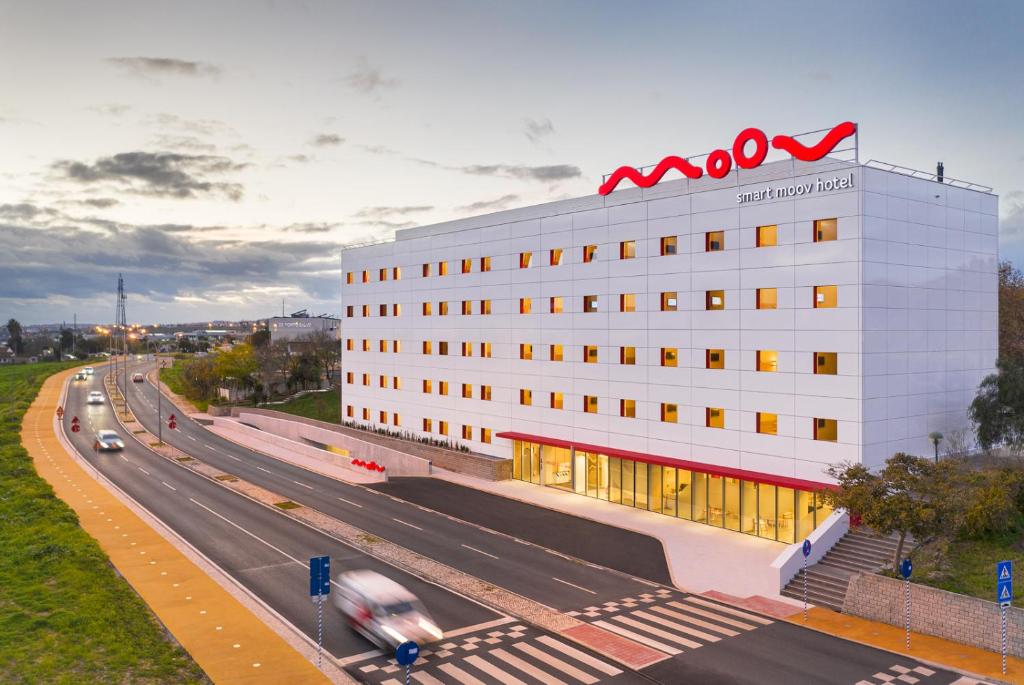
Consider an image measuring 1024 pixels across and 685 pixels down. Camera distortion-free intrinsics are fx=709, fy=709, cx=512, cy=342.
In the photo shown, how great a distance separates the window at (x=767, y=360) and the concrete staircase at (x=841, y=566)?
1015 centimetres

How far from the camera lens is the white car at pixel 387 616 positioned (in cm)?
2380

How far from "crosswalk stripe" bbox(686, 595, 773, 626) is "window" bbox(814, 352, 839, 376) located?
587 inches

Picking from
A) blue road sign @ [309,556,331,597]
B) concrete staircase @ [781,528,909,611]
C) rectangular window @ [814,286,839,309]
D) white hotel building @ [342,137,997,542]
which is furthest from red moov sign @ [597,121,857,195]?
blue road sign @ [309,556,331,597]

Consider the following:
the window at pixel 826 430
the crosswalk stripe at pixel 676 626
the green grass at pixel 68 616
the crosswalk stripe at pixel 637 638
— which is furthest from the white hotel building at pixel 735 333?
the green grass at pixel 68 616

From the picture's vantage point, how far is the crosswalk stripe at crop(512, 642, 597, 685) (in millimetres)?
22127

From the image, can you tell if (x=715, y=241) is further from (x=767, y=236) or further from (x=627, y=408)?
(x=627, y=408)

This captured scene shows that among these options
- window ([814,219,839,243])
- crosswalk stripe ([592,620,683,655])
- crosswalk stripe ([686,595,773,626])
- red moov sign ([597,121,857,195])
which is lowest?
crosswalk stripe ([686,595,773,626])

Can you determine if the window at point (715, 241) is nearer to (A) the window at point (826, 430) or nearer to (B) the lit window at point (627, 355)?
(B) the lit window at point (627, 355)

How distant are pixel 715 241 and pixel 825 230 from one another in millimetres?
6664

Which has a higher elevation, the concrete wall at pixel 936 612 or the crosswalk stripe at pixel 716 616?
the concrete wall at pixel 936 612

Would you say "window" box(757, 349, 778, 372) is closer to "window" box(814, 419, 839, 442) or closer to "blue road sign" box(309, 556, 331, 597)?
"window" box(814, 419, 839, 442)

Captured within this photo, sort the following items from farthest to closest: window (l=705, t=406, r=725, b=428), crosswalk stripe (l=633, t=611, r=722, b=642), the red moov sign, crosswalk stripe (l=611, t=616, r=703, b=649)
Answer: window (l=705, t=406, r=725, b=428) < the red moov sign < crosswalk stripe (l=633, t=611, r=722, b=642) < crosswalk stripe (l=611, t=616, r=703, b=649)

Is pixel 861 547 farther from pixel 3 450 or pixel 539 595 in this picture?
pixel 3 450

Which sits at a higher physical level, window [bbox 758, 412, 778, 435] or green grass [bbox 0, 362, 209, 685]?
window [bbox 758, 412, 778, 435]
